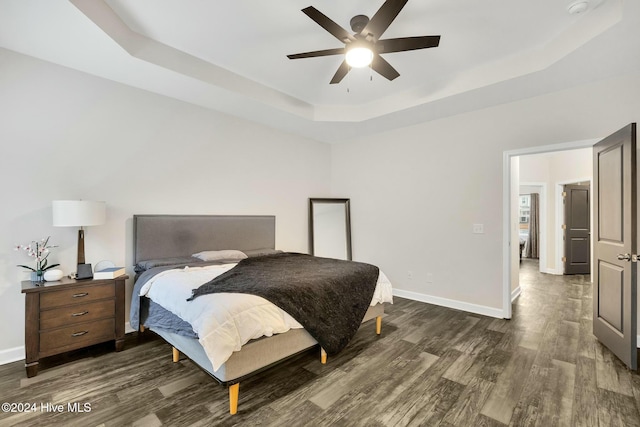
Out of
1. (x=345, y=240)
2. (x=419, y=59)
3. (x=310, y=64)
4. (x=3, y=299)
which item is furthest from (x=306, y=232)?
(x=3, y=299)

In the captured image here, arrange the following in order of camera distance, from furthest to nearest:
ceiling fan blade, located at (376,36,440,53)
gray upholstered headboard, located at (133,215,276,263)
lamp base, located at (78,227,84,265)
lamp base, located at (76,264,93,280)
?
gray upholstered headboard, located at (133,215,276,263) → lamp base, located at (78,227,84,265) → lamp base, located at (76,264,93,280) → ceiling fan blade, located at (376,36,440,53)

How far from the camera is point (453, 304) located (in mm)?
4312

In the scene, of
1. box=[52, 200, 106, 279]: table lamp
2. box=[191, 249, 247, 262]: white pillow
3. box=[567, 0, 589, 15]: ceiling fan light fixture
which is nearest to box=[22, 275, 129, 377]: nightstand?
box=[52, 200, 106, 279]: table lamp

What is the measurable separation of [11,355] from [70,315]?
71 centimetres

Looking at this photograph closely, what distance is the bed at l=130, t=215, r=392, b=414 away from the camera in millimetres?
1997

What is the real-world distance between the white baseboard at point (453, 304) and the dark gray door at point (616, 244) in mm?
988

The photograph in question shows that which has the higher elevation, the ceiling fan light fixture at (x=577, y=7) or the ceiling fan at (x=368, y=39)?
the ceiling fan light fixture at (x=577, y=7)

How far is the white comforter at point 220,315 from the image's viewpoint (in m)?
1.87

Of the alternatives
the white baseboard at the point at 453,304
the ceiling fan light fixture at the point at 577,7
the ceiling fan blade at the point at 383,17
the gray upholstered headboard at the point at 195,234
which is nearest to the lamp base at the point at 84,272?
the gray upholstered headboard at the point at 195,234

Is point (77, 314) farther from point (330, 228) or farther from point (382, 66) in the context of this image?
point (330, 228)

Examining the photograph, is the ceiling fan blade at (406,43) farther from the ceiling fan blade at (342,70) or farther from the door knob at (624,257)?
the door knob at (624,257)

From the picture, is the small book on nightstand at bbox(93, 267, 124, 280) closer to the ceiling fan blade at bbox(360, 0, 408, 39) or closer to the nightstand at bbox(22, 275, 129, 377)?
the nightstand at bbox(22, 275, 129, 377)

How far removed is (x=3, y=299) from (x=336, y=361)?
302 cm

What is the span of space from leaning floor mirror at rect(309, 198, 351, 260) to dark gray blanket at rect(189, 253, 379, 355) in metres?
2.11
